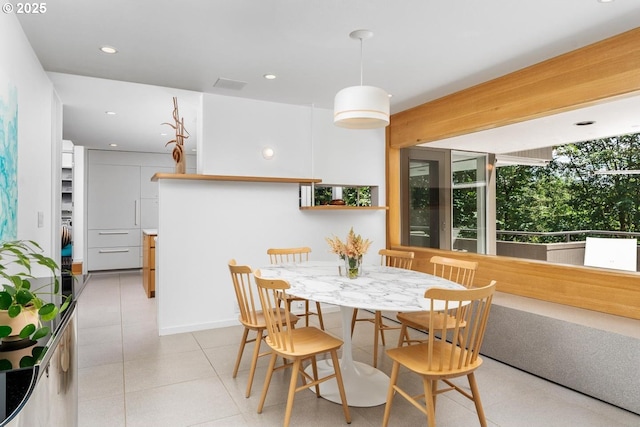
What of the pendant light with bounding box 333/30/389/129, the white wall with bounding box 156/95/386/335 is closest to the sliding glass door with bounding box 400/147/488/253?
the white wall with bounding box 156/95/386/335

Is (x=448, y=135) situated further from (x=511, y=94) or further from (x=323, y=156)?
(x=323, y=156)

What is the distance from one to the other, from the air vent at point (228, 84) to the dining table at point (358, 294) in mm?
1914

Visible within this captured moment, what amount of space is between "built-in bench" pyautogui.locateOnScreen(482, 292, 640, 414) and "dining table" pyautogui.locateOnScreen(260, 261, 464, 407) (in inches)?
35.7

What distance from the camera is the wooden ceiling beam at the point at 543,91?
2811 millimetres

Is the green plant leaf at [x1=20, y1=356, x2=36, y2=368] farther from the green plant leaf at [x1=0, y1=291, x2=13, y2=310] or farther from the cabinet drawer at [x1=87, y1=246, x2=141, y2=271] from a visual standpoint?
the cabinet drawer at [x1=87, y1=246, x2=141, y2=271]

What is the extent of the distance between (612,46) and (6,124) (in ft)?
13.5

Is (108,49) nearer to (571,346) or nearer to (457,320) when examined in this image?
(457,320)

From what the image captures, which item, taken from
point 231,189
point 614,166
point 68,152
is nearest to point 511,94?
point 614,166

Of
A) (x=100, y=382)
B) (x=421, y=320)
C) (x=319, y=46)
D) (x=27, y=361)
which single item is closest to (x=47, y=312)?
(x=27, y=361)

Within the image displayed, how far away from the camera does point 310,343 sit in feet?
7.98

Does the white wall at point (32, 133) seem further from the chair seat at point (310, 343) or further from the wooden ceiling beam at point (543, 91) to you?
the wooden ceiling beam at point (543, 91)

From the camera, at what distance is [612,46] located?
2861 mm

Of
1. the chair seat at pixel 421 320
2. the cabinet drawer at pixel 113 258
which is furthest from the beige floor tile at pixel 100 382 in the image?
the cabinet drawer at pixel 113 258

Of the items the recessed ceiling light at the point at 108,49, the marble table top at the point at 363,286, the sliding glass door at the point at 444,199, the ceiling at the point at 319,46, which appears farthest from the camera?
the sliding glass door at the point at 444,199
